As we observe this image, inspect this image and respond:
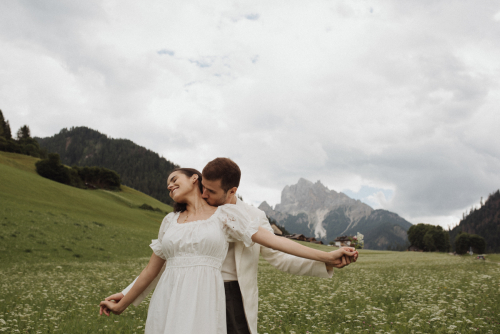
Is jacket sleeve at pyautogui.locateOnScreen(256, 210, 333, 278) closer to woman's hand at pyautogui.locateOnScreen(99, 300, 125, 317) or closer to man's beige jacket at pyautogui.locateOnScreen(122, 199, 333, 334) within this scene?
man's beige jacket at pyautogui.locateOnScreen(122, 199, 333, 334)

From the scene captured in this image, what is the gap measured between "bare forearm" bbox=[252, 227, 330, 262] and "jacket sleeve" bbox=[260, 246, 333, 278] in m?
0.13

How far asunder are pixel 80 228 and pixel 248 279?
113 ft

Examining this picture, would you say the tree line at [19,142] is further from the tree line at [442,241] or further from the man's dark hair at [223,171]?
the tree line at [442,241]

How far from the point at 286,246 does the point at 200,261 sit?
80 centimetres

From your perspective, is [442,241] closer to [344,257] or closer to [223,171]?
[344,257]

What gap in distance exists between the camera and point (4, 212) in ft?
94.4

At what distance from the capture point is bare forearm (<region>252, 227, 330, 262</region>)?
112 inches

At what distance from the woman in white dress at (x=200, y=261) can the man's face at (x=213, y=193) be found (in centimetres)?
9

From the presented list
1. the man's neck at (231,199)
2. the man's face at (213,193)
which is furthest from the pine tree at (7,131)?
the man's neck at (231,199)

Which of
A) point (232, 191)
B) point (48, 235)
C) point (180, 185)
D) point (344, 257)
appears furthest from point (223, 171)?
point (48, 235)

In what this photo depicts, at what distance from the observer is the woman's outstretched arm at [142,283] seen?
333 cm

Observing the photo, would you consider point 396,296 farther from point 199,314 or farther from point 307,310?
point 199,314

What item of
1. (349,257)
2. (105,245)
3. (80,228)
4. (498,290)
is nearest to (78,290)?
(349,257)

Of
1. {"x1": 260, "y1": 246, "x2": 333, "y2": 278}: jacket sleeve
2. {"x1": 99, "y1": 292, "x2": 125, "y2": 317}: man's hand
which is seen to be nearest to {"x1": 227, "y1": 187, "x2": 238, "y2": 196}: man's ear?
{"x1": 260, "y1": 246, "x2": 333, "y2": 278}: jacket sleeve
